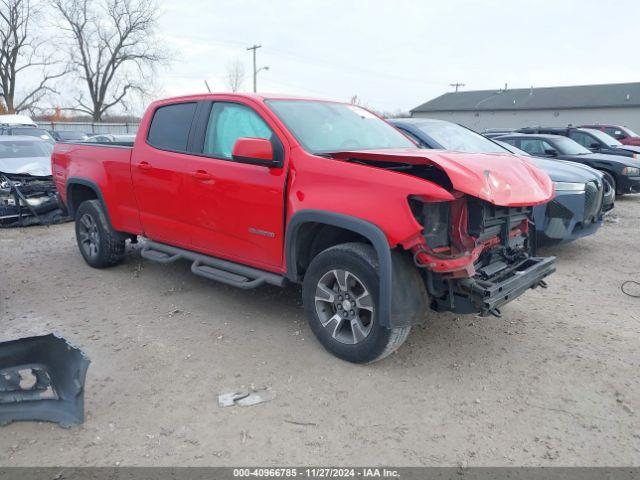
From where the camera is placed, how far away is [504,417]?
119 inches

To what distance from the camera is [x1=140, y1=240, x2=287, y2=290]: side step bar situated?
4016 millimetres

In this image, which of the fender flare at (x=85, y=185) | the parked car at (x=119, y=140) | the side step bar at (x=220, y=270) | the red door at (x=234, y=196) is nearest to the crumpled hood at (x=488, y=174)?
the red door at (x=234, y=196)

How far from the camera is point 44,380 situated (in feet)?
9.80

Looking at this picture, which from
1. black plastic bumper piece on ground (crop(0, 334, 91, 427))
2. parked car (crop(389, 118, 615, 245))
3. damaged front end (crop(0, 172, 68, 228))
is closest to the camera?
black plastic bumper piece on ground (crop(0, 334, 91, 427))

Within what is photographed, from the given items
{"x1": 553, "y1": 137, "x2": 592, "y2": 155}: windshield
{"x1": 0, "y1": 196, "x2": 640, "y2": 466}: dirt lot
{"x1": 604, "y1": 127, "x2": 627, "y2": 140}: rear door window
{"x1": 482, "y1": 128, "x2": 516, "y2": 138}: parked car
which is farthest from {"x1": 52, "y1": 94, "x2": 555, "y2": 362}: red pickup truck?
{"x1": 604, "y1": 127, "x2": 627, "y2": 140}: rear door window

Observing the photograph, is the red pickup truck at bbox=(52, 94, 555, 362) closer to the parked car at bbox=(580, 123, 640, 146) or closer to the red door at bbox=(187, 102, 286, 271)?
the red door at bbox=(187, 102, 286, 271)

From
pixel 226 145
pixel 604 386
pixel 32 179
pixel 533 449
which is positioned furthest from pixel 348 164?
pixel 32 179

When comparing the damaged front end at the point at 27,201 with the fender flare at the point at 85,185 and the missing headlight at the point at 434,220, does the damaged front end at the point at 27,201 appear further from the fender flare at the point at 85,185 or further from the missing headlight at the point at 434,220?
the missing headlight at the point at 434,220

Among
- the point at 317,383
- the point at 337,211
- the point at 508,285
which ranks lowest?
the point at 317,383

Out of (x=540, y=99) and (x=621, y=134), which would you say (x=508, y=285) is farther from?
(x=540, y=99)

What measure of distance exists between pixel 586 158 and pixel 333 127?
26.6 feet

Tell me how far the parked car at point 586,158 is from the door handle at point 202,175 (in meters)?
7.73

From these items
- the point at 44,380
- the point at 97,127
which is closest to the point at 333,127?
the point at 44,380

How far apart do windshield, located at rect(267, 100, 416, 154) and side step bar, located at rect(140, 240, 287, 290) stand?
3.65ft
